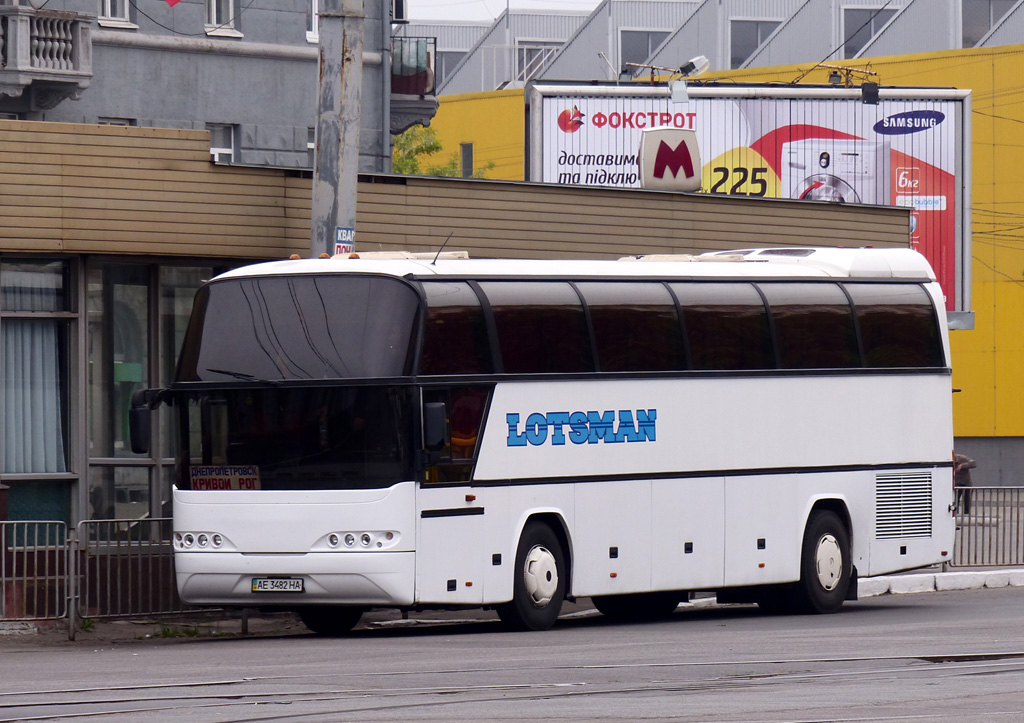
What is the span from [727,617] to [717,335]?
2.97 metres

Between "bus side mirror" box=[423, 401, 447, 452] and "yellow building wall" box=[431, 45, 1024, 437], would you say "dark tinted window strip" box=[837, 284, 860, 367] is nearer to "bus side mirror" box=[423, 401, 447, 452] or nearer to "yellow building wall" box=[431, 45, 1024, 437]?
"bus side mirror" box=[423, 401, 447, 452]

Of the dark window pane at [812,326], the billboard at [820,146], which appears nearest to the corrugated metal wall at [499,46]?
the billboard at [820,146]

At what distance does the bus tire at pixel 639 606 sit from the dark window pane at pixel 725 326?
7.92 feet

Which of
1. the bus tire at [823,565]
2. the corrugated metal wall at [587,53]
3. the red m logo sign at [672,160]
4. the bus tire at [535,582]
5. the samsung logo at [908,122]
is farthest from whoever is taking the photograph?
the corrugated metal wall at [587,53]

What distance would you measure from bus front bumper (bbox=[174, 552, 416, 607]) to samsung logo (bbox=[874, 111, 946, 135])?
945 inches

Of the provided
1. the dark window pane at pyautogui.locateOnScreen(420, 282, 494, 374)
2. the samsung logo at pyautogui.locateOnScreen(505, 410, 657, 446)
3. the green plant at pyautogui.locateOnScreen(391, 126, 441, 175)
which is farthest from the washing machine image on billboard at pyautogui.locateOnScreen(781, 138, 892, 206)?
the dark window pane at pyautogui.locateOnScreen(420, 282, 494, 374)

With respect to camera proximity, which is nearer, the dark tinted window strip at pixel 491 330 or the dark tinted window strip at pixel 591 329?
the dark tinted window strip at pixel 491 330

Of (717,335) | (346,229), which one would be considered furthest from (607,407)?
(346,229)

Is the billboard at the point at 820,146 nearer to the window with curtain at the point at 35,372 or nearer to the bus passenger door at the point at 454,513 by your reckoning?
the window with curtain at the point at 35,372

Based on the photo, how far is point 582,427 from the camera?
55.6 ft

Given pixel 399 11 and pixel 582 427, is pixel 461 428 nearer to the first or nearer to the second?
pixel 582 427

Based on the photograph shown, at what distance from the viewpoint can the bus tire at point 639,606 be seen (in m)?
19.2

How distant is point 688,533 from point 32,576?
19.0 ft

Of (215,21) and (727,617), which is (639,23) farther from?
(727,617)
